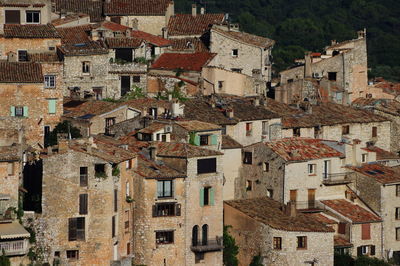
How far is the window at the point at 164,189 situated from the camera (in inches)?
3317

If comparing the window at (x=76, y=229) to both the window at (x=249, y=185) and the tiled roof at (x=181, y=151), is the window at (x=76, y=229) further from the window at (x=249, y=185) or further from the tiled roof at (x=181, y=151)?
the window at (x=249, y=185)

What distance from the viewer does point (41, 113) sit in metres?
90.8

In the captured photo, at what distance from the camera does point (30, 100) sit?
3558 inches

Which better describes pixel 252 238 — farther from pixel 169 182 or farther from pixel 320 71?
pixel 320 71

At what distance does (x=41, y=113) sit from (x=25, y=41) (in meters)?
6.88

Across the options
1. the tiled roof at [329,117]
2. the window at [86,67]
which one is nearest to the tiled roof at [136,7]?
the window at [86,67]

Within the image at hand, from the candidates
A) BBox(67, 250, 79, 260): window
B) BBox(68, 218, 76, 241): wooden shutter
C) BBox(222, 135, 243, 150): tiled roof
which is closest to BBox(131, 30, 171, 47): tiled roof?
BBox(222, 135, 243, 150): tiled roof

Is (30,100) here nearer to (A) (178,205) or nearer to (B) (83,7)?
(A) (178,205)

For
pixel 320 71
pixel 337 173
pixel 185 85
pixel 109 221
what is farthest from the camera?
pixel 320 71

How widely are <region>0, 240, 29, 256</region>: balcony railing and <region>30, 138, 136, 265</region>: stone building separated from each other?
1185 millimetres

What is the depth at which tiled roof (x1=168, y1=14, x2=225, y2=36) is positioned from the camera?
112500 mm

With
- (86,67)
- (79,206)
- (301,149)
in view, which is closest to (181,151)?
(79,206)

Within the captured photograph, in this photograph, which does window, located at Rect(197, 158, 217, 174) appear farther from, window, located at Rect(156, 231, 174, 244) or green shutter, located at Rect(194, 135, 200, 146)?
window, located at Rect(156, 231, 174, 244)

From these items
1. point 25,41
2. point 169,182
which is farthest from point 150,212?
point 25,41
